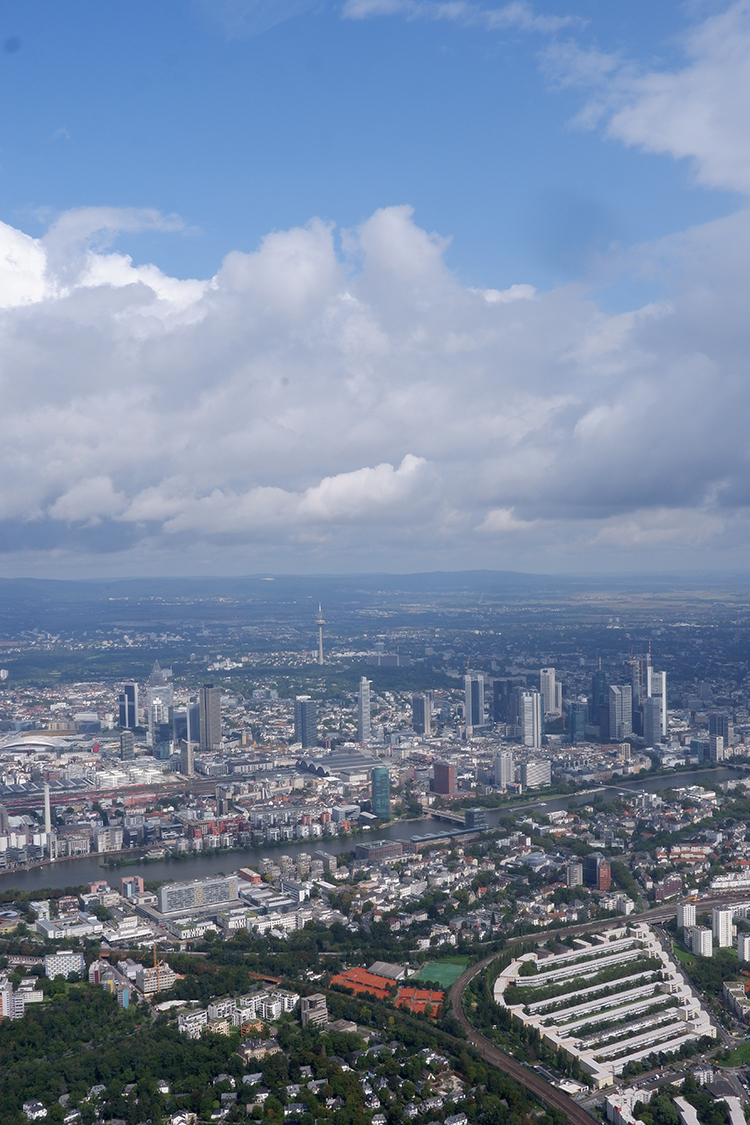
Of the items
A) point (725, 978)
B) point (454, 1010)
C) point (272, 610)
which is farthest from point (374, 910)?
point (272, 610)

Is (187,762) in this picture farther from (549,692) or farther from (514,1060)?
(514,1060)

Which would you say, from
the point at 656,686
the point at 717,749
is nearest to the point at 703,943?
the point at 717,749

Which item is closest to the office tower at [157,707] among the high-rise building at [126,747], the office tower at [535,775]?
the high-rise building at [126,747]

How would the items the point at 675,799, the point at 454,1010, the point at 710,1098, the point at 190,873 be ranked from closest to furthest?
the point at 710,1098
the point at 454,1010
the point at 190,873
the point at 675,799

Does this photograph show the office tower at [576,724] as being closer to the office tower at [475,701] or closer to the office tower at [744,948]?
the office tower at [475,701]

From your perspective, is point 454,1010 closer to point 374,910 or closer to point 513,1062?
point 513,1062
